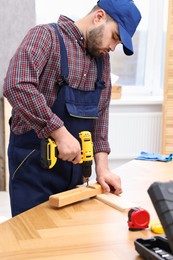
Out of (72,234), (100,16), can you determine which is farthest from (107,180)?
(100,16)

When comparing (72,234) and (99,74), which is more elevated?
(99,74)

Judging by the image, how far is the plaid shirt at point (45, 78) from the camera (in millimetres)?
1791

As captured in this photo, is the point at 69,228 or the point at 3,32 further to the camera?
the point at 3,32

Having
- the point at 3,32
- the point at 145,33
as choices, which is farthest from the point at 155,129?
the point at 3,32

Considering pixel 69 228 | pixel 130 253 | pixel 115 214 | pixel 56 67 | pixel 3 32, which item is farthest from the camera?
pixel 3 32

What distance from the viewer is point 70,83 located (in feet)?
6.55

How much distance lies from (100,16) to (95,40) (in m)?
0.10

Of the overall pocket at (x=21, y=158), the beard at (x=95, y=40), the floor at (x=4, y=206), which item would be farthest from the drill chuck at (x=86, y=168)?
the floor at (x=4, y=206)

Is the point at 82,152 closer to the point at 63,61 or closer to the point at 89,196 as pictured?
the point at 89,196

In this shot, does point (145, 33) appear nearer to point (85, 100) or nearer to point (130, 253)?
point (85, 100)

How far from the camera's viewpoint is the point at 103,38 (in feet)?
6.59

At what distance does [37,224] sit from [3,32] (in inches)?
128

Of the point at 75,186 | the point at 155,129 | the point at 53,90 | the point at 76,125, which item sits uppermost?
the point at 53,90

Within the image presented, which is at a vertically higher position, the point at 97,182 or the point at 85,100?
the point at 85,100
